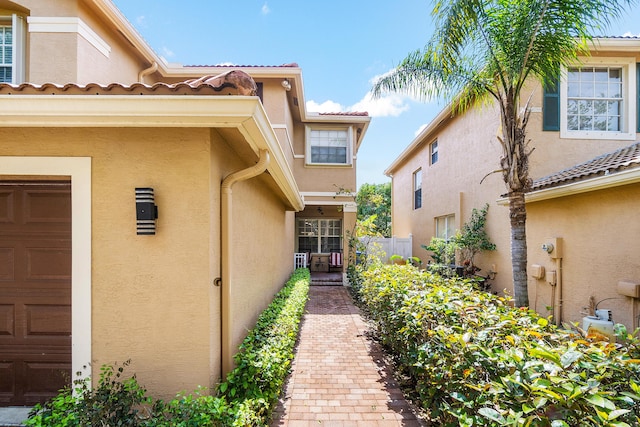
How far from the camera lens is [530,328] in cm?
274

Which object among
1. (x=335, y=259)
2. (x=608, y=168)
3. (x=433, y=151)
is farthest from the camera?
(x=335, y=259)

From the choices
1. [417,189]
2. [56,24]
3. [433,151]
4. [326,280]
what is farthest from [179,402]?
[417,189]

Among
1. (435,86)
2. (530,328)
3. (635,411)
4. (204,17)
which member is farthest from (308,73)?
(635,411)

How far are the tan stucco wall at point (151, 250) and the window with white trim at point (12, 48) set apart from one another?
4531 mm

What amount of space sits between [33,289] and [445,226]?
1297 cm

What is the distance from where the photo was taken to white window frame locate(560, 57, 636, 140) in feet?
26.7

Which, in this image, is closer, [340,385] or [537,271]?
[340,385]

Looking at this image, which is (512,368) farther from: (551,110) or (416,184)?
(416,184)

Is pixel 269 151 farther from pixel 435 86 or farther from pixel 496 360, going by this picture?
pixel 435 86

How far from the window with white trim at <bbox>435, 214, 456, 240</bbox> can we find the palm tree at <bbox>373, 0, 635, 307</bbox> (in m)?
6.40

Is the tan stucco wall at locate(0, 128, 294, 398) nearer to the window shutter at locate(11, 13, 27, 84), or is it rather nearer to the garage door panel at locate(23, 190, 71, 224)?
the garage door panel at locate(23, 190, 71, 224)

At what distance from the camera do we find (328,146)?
1295 cm

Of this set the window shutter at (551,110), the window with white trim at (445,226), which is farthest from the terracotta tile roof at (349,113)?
the window shutter at (551,110)

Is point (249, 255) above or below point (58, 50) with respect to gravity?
below
